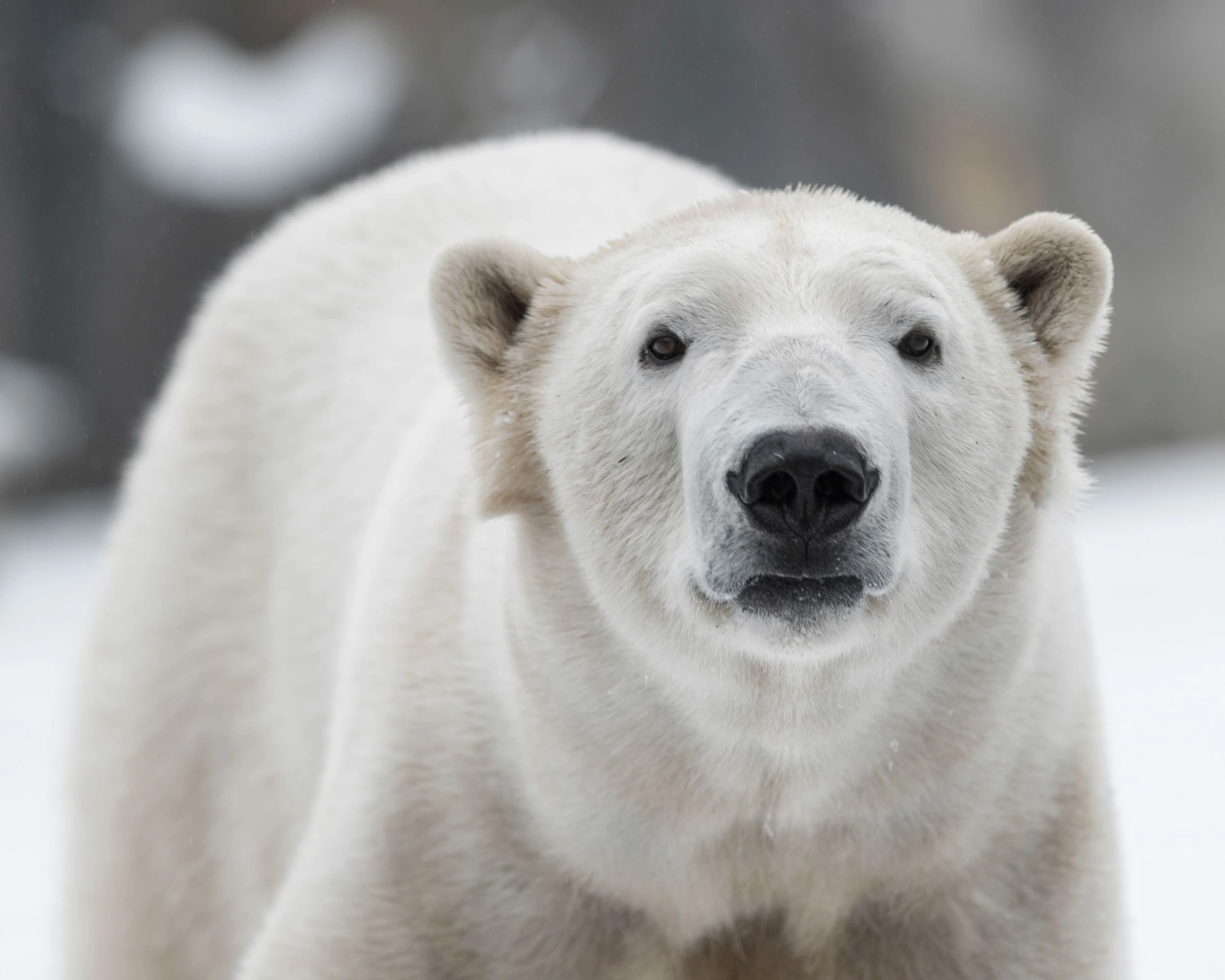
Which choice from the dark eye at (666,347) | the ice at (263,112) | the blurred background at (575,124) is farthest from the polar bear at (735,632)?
the ice at (263,112)

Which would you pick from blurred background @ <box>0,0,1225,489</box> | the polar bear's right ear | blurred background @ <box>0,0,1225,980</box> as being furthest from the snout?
blurred background @ <box>0,0,1225,489</box>

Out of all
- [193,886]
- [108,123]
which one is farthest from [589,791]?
[108,123]

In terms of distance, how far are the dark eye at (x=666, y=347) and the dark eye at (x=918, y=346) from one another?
0.29 meters

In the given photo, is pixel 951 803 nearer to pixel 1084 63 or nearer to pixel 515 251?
Result: pixel 515 251

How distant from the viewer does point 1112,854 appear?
257 cm

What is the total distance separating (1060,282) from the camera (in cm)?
243

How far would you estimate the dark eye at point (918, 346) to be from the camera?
2195 mm

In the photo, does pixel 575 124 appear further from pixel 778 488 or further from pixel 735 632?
pixel 778 488

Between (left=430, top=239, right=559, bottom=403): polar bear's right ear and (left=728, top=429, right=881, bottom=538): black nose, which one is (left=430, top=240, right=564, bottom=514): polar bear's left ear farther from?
(left=728, top=429, right=881, bottom=538): black nose

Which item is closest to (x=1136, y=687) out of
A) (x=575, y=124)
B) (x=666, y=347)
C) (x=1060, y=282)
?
(x=1060, y=282)

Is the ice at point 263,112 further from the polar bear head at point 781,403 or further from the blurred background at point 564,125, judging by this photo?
the polar bear head at point 781,403

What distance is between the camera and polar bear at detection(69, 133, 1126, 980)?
2062mm

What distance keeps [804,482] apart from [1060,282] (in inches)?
29.6

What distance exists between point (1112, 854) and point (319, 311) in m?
2.09
